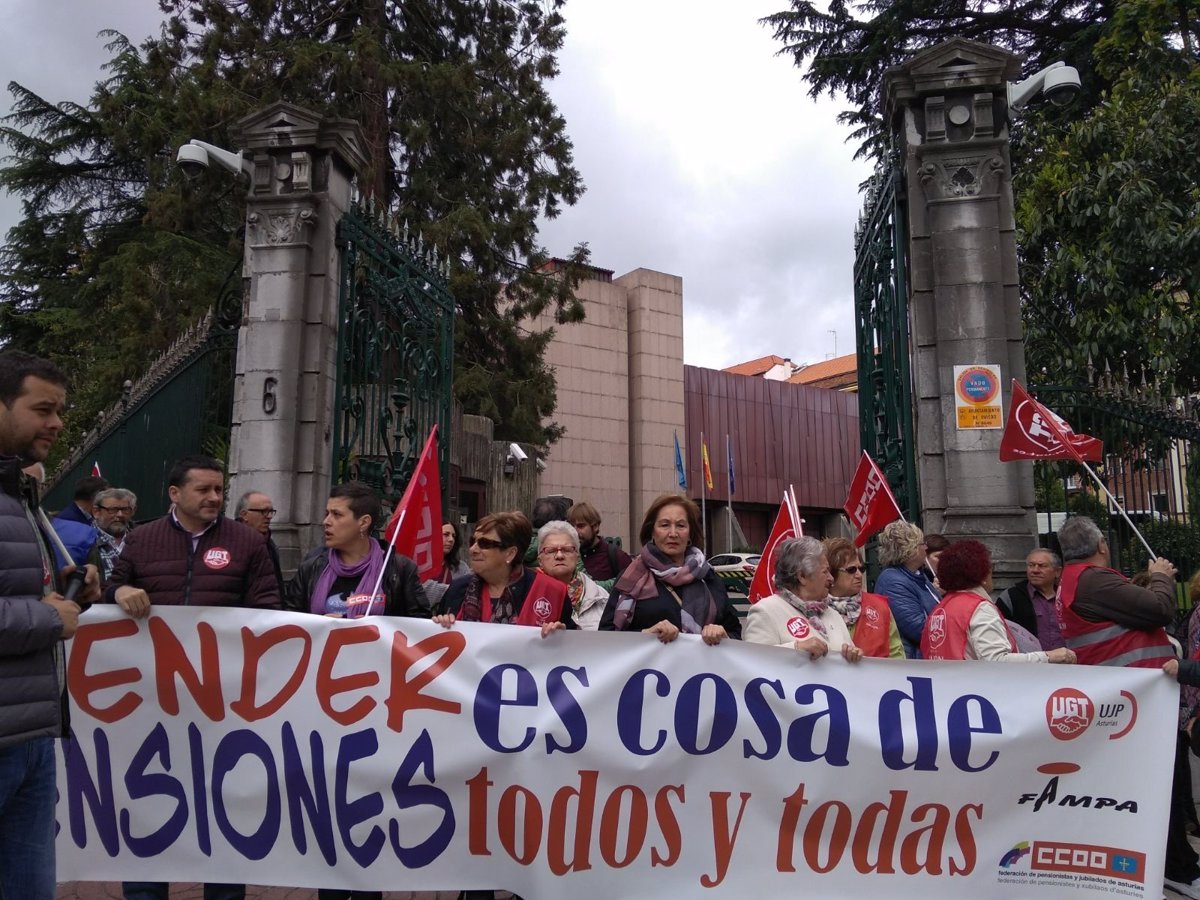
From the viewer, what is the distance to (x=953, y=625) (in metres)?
4.41

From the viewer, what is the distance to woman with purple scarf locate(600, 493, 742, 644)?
4320 mm

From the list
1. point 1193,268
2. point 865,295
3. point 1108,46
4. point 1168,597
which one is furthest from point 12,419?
point 1108,46

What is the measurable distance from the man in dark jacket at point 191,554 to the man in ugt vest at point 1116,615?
364cm

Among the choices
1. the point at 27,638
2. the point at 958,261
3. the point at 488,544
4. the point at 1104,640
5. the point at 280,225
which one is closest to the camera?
the point at 27,638

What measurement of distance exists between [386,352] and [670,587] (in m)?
5.53

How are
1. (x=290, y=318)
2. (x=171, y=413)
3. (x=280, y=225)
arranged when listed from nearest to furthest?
1. (x=290, y=318)
2. (x=280, y=225)
3. (x=171, y=413)

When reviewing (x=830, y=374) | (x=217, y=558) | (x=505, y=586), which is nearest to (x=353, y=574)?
(x=217, y=558)

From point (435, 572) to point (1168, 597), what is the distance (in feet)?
13.1

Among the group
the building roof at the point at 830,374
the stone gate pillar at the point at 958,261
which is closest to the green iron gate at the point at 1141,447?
the stone gate pillar at the point at 958,261

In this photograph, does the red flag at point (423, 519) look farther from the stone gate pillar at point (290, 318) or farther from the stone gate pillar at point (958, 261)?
the stone gate pillar at point (958, 261)

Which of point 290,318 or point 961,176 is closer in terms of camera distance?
point 961,176

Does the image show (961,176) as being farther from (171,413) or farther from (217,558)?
(171,413)

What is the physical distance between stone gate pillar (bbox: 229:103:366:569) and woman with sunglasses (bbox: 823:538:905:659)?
468cm

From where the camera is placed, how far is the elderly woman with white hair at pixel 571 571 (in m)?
4.61
